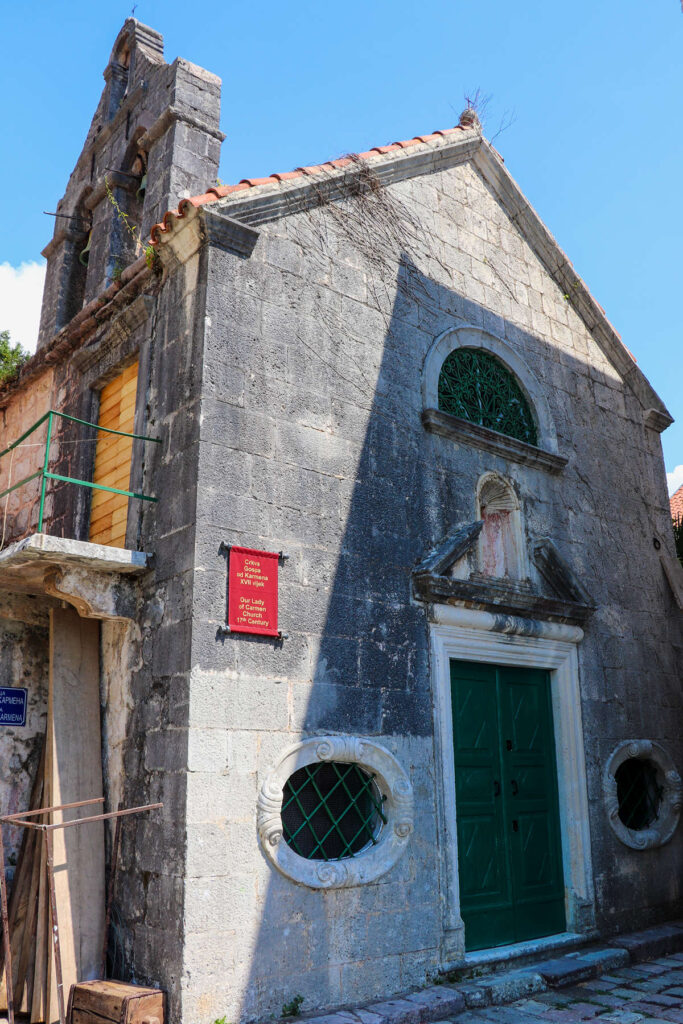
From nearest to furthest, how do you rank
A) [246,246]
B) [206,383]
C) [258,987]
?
[258,987], [206,383], [246,246]

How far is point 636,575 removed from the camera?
8.29m

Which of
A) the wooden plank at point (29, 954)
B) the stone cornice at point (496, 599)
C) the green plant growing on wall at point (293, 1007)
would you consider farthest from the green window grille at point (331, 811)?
the wooden plank at point (29, 954)

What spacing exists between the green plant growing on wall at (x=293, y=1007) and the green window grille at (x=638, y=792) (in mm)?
3851

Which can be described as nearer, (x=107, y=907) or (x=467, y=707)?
(x=107, y=907)

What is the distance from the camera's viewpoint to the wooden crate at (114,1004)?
4273 millimetres

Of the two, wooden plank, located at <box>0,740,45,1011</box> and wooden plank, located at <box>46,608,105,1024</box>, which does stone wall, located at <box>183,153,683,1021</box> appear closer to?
wooden plank, located at <box>46,608,105,1024</box>

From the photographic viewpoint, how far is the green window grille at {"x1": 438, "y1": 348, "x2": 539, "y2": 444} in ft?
23.4

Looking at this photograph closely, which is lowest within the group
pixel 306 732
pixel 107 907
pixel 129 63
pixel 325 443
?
pixel 107 907

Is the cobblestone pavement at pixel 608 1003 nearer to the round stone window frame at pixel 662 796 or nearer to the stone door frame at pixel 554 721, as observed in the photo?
the stone door frame at pixel 554 721

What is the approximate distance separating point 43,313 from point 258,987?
620 centimetres

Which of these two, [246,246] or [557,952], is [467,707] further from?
[246,246]

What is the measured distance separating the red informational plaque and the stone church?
0.09 feet

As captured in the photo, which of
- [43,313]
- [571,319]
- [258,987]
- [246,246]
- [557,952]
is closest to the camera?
[258,987]

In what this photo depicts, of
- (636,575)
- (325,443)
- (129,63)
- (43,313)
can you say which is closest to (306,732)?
(325,443)
